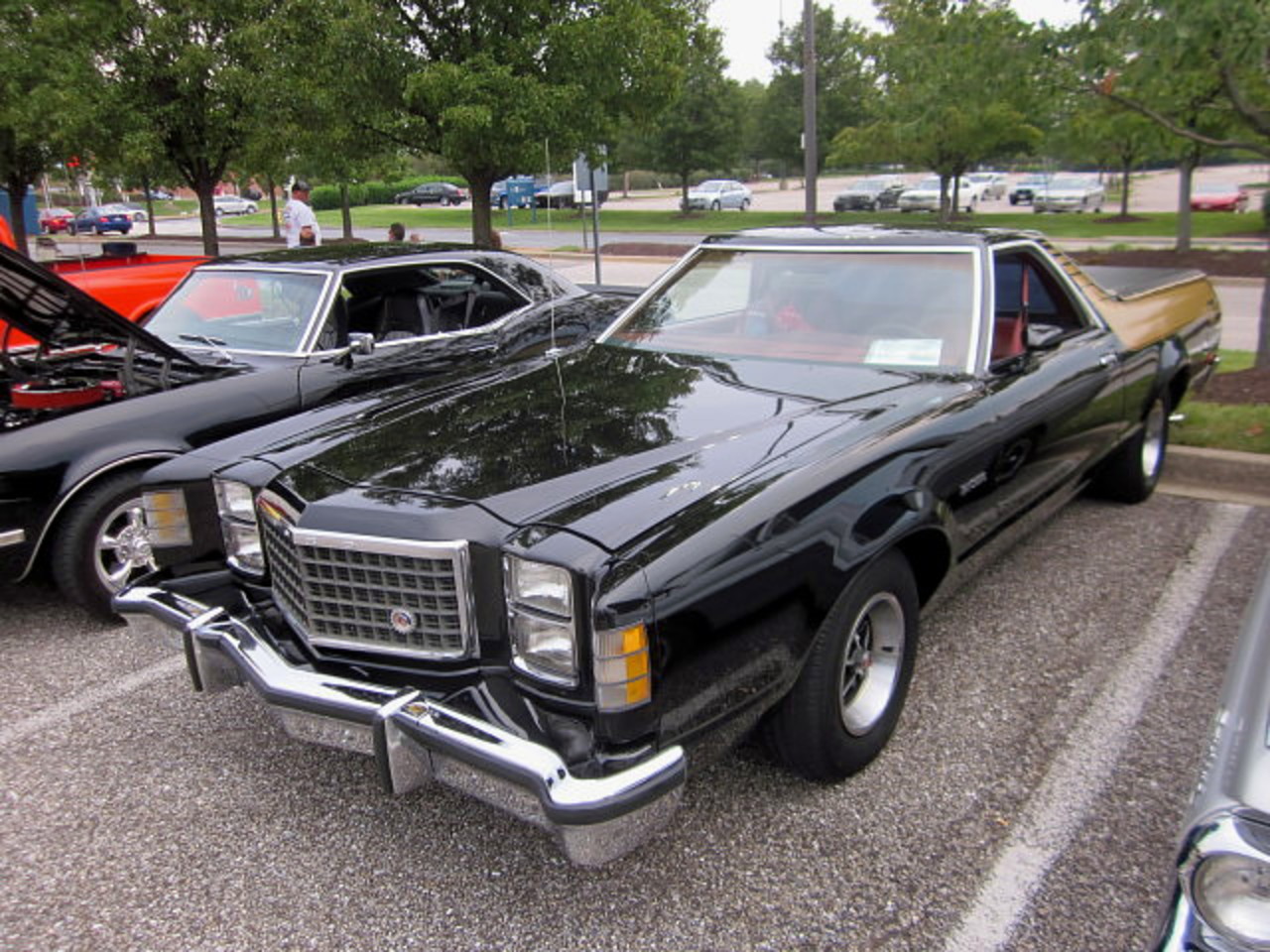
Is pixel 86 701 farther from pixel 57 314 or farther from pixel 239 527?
pixel 57 314

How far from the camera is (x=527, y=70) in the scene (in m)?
9.65

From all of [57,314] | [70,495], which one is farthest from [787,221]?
[70,495]

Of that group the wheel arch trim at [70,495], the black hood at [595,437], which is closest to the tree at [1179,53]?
the black hood at [595,437]

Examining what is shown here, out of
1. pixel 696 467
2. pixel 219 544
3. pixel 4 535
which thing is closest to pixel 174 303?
pixel 4 535

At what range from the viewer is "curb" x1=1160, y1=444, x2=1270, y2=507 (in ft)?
18.1

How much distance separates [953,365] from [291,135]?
956cm

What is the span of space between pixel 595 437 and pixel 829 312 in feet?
4.46

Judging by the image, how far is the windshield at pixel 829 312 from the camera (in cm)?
364

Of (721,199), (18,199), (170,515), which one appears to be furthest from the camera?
(721,199)

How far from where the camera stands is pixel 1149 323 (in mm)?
5023

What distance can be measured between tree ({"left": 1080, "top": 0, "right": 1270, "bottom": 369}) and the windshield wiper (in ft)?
17.0

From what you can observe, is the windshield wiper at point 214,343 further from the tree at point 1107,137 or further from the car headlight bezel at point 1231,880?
the tree at point 1107,137

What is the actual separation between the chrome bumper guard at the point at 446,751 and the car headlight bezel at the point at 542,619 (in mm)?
168

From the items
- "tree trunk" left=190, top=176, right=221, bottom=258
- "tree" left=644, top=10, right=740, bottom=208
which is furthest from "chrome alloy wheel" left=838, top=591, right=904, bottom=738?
"tree" left=644, top=10, right=740, bottom=208
